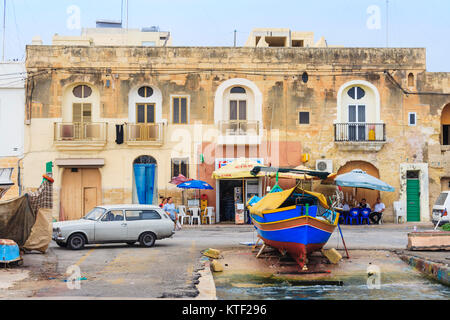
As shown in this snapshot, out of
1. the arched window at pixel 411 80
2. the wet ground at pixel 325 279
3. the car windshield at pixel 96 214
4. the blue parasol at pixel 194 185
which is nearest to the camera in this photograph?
the wet ground at pixel 325 279

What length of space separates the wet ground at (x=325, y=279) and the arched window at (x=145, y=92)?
16632mm

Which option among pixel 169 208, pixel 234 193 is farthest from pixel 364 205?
pixel 169 208

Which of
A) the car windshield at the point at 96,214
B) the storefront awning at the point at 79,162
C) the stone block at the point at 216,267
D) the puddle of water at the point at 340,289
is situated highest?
the storefront awning at the point at 79,162

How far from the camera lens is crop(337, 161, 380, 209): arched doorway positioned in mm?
32312

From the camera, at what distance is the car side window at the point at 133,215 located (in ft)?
63.4

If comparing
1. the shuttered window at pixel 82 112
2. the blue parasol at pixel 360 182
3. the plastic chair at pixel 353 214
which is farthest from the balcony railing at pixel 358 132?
the shuttered window at pixel 82 112

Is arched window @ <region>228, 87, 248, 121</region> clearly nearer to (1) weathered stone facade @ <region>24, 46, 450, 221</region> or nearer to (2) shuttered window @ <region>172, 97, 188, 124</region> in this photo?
(1) weathered stone facade @ <region>24, 46, 450, 221</region>

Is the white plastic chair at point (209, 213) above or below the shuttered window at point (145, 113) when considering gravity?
below

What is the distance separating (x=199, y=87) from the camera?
32.3 metres

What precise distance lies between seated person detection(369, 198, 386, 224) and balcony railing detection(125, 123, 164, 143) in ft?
39.5

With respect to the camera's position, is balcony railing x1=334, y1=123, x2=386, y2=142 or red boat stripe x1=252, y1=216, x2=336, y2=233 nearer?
red boat stripe x1=252, y1=216, x2=336, y2=233

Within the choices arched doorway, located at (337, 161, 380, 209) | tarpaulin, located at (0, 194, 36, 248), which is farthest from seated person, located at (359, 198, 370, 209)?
tarpaulin, located at (0, 194, 36, 248)

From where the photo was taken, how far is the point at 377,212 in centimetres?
3119

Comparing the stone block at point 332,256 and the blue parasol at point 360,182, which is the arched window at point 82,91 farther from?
the stone block at point 332,256
